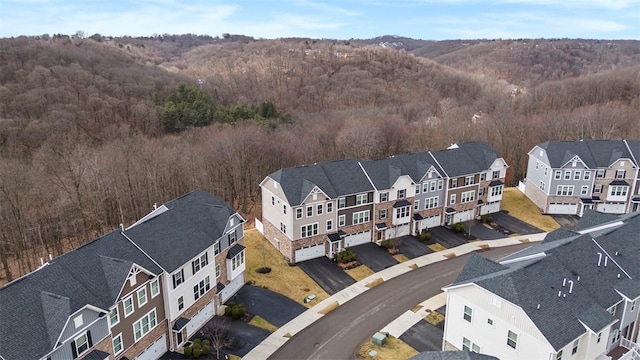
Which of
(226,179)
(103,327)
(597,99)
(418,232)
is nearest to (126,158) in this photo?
(226,179)

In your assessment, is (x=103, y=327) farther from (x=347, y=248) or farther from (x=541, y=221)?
(x=541, y=221)

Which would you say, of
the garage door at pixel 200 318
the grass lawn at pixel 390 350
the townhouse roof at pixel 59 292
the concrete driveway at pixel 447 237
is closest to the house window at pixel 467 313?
the grass lawn at pixel 390 350

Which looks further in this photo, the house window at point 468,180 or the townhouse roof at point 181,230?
the house window at point 468,180

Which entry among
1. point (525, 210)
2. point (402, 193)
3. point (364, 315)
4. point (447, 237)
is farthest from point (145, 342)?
point (525, 210)

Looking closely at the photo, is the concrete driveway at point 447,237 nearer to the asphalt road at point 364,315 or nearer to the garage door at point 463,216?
the garage door at point 463,216

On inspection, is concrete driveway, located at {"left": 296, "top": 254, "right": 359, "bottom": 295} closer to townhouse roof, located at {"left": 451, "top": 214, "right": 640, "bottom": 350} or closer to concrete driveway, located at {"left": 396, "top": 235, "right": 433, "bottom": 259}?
concrete driveway, located at {"left": 396, "top": 235, "right": 433, "bottom": 259}

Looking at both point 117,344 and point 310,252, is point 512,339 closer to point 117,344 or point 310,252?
point 310,252
